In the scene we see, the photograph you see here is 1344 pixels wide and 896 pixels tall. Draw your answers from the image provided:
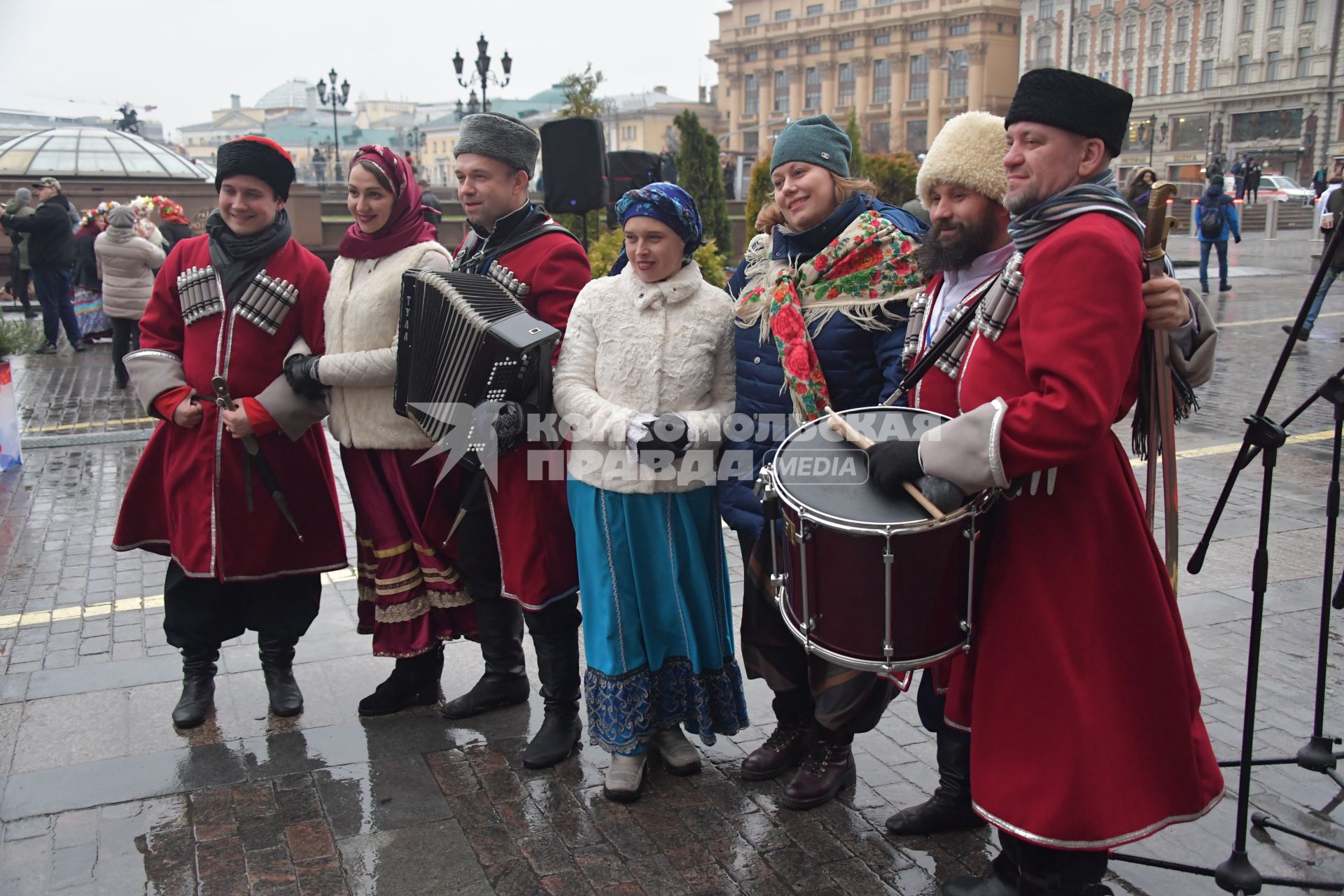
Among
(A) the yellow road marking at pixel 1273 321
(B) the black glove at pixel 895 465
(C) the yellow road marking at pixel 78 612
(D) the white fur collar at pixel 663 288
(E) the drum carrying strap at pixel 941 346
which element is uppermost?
(D) the white fur collar at pixel 663 288

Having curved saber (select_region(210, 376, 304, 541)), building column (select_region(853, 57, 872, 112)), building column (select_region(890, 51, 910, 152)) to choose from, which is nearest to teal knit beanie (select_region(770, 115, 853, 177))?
curved saber (select_region(210, 376, 304, 541))

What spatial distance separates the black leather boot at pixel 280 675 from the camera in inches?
171

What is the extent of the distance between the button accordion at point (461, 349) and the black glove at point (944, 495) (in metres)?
1.46

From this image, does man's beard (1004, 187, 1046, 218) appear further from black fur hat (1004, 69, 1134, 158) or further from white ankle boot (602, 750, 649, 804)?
white ankle boot (602, 750, 649, 804)

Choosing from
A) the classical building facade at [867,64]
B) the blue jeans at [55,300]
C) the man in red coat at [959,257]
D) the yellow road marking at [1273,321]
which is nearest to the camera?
the man in red coat at [959,257]

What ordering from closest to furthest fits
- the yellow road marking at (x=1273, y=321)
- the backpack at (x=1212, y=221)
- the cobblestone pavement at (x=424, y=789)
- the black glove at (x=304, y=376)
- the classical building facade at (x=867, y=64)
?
the cobblestone pavement at (x=424, y=789) < the black glove at (x=304, y=376) < the yellow road marking at (x=1273, y=321) < the backpack at (x=1212, y=221) < the classical building facade at (x=867, y=64)

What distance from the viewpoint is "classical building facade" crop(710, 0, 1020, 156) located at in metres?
99.7

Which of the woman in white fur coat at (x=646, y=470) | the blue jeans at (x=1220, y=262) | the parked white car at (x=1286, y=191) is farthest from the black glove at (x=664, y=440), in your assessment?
the parked white car at (x=1286, y=191)

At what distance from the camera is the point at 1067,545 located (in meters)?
2.56

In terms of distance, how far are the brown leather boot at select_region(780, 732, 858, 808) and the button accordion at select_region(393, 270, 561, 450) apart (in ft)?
4.84

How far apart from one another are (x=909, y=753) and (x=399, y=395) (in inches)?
86.7

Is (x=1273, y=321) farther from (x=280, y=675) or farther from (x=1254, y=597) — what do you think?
(x=280, y=675)

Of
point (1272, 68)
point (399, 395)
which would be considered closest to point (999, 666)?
point (399, 395)

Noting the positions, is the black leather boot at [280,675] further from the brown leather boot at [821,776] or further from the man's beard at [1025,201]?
the man's beard at [1025,201]
